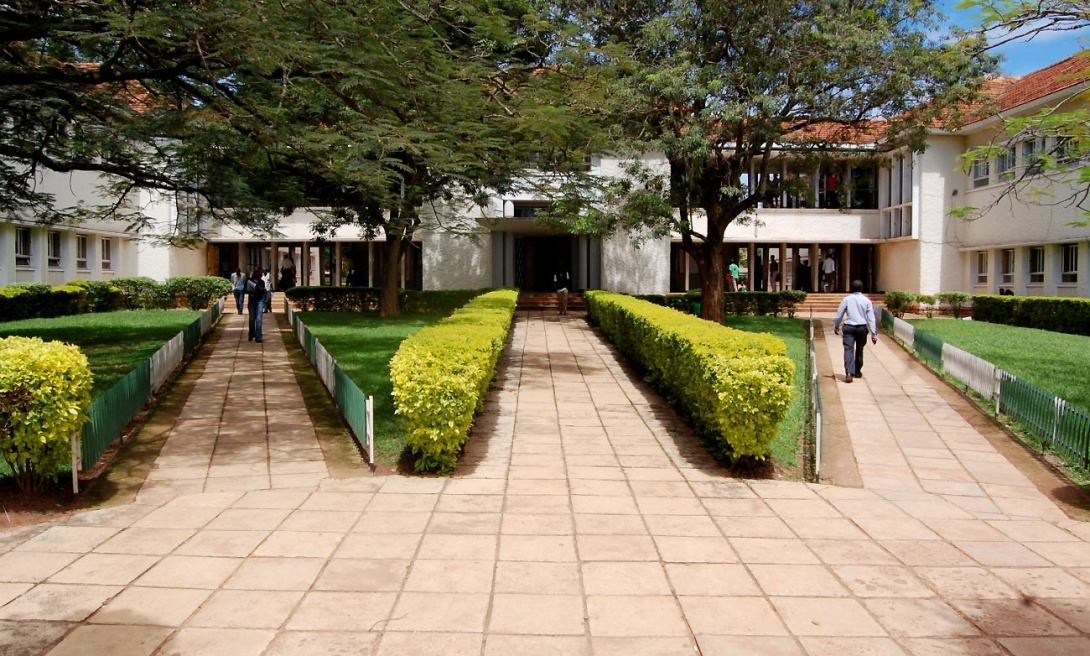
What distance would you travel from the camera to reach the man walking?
1226 cm

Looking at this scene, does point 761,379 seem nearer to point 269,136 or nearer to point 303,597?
point 303,597

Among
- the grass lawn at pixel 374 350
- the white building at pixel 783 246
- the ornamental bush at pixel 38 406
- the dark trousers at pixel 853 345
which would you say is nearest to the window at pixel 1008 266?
the white building at pixel 783 246

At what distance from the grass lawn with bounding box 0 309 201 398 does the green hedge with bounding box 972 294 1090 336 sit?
19947mm

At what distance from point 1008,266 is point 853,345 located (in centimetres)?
1651

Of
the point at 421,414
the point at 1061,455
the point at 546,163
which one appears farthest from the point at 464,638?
the point at 546,163

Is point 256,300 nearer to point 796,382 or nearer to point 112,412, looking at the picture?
point 112,412

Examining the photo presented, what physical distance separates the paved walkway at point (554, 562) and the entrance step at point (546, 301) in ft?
63.6

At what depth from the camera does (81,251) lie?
88.9 feet

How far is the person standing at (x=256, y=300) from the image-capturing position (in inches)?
645

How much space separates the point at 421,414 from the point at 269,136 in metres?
4.98

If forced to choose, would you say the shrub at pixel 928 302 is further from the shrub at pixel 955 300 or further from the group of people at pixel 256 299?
the group of people at pixel 256 299

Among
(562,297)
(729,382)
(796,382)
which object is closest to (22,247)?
(562,297)

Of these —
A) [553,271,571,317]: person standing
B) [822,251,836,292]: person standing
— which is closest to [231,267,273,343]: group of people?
[553,271,571,317]: person standing

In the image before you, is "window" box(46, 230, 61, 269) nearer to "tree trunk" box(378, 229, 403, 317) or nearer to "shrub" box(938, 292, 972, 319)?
"tree trunk" box(378, 229, 403, 317)
